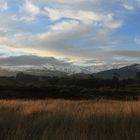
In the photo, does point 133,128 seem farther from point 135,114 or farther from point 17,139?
point 17,139

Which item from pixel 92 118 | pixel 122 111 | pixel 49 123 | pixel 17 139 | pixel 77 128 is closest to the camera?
pixel 17 139

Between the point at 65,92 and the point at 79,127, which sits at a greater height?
the point at 79,127

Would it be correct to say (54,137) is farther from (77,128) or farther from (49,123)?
(49,123)

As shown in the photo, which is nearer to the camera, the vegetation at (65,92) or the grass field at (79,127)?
the grass field at (79,127)

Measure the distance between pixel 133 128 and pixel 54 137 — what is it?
196 cm

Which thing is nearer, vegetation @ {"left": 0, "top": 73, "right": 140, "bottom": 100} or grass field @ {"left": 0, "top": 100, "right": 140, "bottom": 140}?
grass field @ {"left": 0, "top": 100, "right": 140, "bottom": 140}

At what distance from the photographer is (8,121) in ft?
30.0

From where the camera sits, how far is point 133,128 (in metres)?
8.45

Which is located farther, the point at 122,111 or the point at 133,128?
the point at 122,111

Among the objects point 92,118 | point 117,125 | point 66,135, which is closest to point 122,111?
point 92,118

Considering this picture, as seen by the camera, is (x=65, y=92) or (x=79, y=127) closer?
(x=79, y=127)

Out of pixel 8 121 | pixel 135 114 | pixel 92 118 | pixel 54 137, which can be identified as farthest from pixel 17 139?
pixel 135 114

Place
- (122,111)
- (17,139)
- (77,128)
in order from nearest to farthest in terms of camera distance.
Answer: (17,139), (77,128), (122,111)

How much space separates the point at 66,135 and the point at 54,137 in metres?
0.31
